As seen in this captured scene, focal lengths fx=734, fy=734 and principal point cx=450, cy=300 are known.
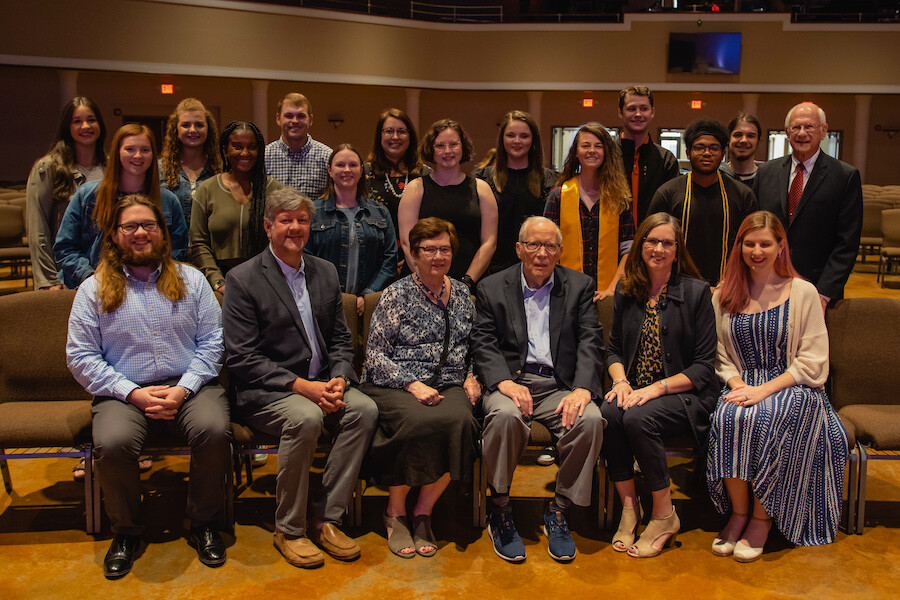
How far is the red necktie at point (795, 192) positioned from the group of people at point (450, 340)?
0.02 metres

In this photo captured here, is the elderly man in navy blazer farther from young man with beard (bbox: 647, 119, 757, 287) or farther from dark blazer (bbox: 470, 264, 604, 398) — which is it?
dark blazer (bbox: 470, 264, 604, 398)

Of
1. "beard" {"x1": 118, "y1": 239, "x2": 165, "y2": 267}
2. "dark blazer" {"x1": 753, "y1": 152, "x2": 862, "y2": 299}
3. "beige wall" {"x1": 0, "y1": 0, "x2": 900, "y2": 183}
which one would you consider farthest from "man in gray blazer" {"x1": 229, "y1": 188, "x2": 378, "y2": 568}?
"beige wall" {"x1": 0, "y1": 0, "x2": 900, "y2": 183}

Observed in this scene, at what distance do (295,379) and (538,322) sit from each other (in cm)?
102

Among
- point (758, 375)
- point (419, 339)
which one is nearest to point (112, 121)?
point (419, 339)

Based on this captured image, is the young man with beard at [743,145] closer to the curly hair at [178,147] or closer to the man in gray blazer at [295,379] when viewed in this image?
the man in gray blazer at [295,379]

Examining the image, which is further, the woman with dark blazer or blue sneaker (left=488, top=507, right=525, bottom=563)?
the woman with dark blazer

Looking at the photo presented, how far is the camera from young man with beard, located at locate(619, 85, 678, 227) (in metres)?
3.80

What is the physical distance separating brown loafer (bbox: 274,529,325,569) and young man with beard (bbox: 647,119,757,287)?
215 cm

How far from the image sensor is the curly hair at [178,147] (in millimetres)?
3611

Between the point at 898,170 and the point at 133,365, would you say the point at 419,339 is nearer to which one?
the point at 133,365

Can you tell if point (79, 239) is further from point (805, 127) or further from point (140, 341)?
point (805, 127)

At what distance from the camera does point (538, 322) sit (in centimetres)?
307

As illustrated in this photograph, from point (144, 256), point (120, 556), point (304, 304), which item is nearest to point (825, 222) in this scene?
point (304, 304)

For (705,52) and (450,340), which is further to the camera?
(705,52)
